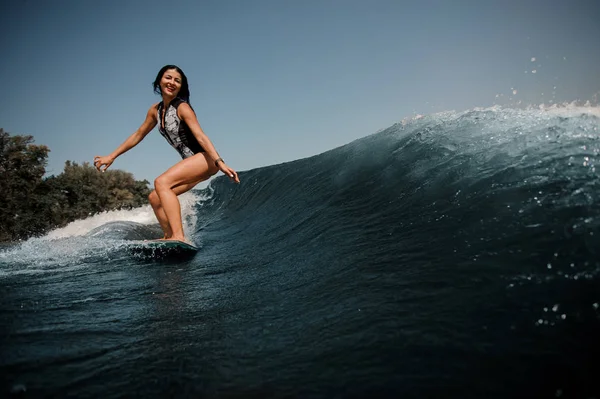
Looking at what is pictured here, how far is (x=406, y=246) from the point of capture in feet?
8.45

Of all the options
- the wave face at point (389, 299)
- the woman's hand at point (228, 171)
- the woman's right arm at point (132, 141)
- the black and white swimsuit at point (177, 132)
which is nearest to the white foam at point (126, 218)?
the woman's right arm at point (132, 141)

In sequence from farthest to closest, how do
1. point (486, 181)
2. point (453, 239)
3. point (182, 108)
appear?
point (182, 108) < point (486, 181) < point (453, 239)

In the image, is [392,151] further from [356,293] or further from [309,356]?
[309,356]

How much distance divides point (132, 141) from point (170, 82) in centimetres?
111

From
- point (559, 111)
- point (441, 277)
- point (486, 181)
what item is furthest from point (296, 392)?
point (559, 111)

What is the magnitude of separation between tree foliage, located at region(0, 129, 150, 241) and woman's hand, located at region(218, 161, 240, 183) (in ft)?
83.4

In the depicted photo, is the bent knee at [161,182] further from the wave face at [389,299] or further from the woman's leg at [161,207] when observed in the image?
the wave face at [389,299]

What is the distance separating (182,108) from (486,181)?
3431 millimetres

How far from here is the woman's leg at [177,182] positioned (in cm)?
441

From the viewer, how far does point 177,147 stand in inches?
187

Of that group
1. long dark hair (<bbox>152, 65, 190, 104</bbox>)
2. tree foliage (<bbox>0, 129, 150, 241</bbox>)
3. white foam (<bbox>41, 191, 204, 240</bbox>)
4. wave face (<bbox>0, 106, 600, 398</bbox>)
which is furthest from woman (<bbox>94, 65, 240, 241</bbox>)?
tree foliage (<bbox>0, 129, 150, 241</bbox>)

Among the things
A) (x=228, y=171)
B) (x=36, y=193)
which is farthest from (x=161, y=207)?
(x=36, y=193)

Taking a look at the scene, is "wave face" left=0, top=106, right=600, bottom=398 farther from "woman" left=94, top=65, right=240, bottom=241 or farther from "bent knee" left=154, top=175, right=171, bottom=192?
"bent knee" left=154, top=175, right=171, bottom=192

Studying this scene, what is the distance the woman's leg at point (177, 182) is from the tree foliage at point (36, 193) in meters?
24.7
